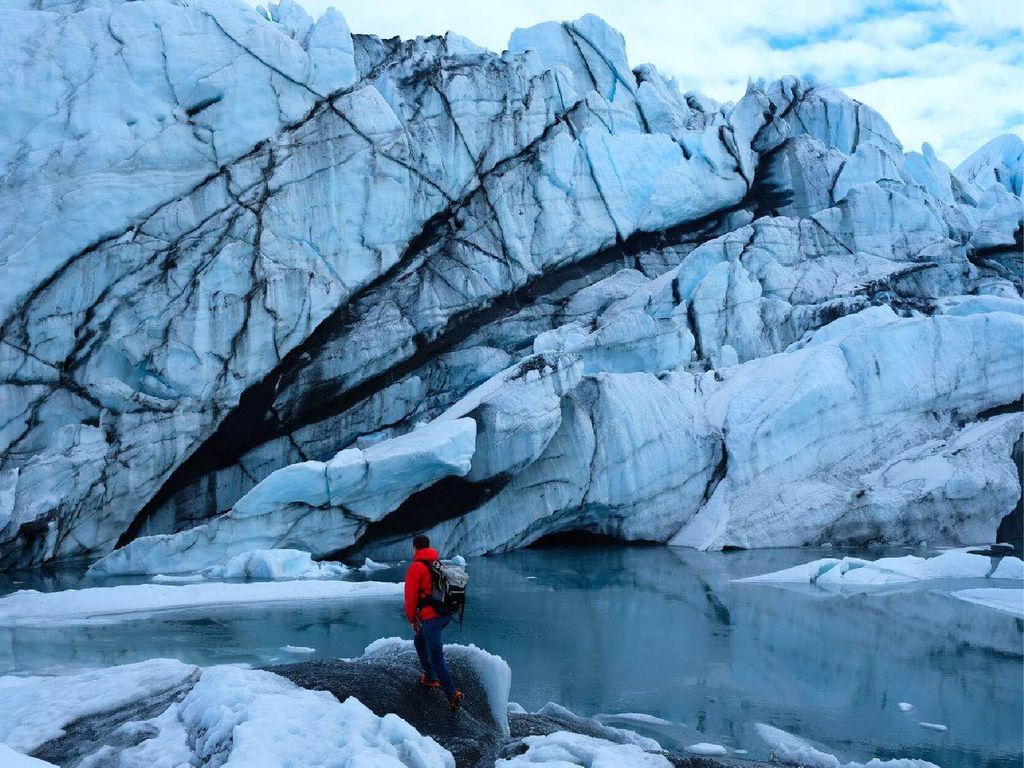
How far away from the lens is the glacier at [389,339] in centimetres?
1289

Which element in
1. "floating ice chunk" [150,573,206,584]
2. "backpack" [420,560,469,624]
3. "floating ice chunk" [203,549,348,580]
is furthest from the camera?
"floating ice chunk" [203,549,348,580]

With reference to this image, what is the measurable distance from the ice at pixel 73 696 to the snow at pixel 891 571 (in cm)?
783

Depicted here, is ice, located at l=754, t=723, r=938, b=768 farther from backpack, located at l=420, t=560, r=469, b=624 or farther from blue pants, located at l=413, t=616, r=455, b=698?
backpack, located at l=420, t=560, r=469, b=624

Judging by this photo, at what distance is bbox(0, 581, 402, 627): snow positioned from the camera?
8383mm

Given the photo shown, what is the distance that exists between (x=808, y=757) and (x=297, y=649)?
13.3 feet

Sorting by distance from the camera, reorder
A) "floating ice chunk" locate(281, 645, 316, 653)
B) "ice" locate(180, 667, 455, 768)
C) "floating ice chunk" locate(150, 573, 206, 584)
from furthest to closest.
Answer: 1. "floating ice chunk" locate(150, 573, 206, 584)
2. "floating ice chunk" locate(281, 645, 316, 653)
3. "ice" locate(180, 667, 455, 768)

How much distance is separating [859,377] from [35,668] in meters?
13.1

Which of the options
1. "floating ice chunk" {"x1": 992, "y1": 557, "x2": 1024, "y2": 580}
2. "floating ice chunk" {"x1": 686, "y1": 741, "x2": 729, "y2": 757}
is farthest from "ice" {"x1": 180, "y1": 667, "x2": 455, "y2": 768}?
"floating ice chunk" {"x1": 992, "y1": 557, "x2": 1024, "y2": 580}

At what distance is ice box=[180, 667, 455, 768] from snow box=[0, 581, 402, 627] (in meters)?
5.35

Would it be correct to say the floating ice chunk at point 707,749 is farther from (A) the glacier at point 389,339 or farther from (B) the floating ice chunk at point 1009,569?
(B) the floating ice chunk at point 1009,569

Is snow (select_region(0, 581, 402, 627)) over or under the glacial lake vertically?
over

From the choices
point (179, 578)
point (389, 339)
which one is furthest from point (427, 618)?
point (389, 339)

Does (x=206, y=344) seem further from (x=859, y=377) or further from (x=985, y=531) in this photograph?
(x=985, y=531)

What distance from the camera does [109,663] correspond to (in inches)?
250
